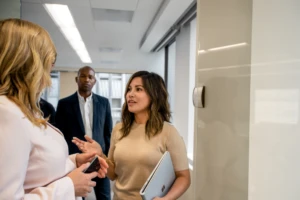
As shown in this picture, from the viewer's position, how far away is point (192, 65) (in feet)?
10.3

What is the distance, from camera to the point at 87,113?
2574 mm

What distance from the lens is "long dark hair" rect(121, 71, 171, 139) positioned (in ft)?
4.54

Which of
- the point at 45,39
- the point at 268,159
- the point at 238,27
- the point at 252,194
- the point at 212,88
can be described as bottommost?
the point at 252,194

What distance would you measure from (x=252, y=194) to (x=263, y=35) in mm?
595

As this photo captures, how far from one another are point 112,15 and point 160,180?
2.80 metres

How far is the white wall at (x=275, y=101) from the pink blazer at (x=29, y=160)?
27.0 inches

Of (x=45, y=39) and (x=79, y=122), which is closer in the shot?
(x=45, y=39)

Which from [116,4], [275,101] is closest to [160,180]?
[275,101]

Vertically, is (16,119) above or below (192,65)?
below

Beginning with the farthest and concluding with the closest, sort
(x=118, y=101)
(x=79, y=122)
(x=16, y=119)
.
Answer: (x=118, y=101)
(x=79, y=122)
(x=16, y=119)

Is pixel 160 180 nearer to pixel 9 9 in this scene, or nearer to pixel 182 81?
pixel 9 9

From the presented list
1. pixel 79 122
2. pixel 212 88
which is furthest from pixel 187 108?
pixel 212 88

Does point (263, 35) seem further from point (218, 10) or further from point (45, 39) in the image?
point (45, 39)

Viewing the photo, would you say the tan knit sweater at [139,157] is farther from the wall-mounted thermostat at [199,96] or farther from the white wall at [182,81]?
the white wall at [182,81]
